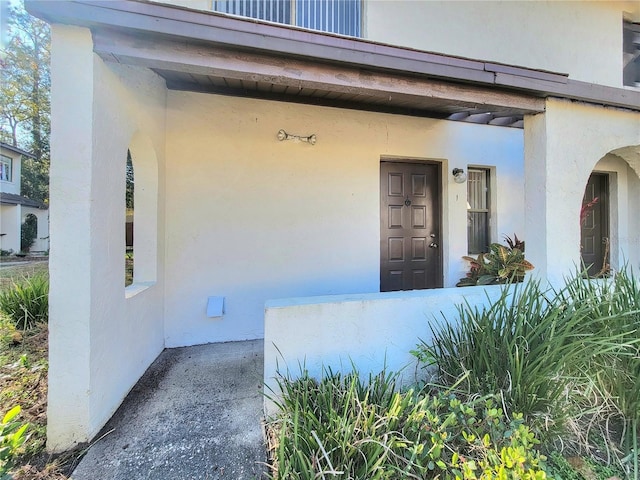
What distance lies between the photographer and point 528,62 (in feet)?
14.0

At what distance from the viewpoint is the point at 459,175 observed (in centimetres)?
450

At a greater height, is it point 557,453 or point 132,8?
point 132,8

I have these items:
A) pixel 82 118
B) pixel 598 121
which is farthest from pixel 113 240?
pixel 598 121

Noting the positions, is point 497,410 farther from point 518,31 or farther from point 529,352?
point 518,31

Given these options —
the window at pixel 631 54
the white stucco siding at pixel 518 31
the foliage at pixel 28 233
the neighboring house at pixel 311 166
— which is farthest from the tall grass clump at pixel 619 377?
the foliage at pixel 28 233

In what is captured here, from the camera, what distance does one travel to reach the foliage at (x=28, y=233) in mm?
13953

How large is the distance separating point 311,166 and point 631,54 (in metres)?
5.99

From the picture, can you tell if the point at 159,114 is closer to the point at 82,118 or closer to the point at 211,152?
the point at 211,152

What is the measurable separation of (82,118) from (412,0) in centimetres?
398

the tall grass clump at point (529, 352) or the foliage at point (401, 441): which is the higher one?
the tall grass clump at point (529, 352)

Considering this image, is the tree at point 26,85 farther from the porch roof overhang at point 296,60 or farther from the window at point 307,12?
the porch roof overhang at point 296,60

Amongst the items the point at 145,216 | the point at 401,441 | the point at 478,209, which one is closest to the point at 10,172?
the point at 145,216

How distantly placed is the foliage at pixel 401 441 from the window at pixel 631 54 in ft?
21.0

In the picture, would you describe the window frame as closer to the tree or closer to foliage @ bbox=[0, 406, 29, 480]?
foliage @ bbox=[0, 406, 29, 480]
